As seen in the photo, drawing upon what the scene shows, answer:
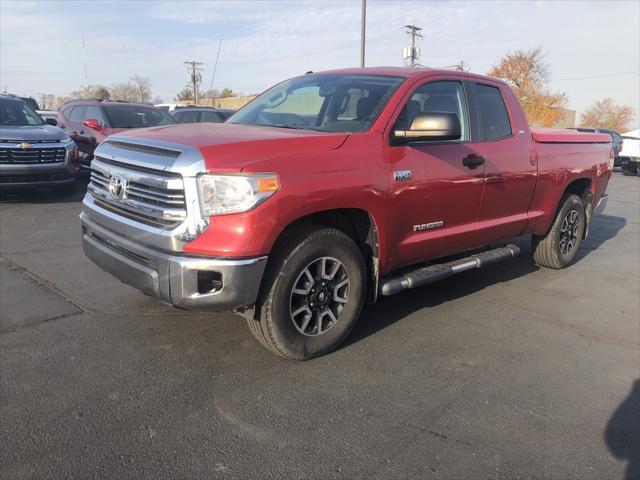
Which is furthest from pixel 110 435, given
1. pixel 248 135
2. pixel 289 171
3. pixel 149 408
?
pixel 248 135

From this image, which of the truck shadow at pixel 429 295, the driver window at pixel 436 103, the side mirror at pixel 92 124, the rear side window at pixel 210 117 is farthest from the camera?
the rear side window at pixel 210 117

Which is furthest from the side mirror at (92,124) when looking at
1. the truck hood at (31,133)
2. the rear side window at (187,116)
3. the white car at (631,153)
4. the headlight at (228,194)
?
the white car at (631,153)

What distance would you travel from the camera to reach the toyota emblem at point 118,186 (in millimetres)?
3402

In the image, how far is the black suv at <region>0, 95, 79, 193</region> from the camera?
8.24m

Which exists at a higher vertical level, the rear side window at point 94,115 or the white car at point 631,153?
the rear side window at point 94,115

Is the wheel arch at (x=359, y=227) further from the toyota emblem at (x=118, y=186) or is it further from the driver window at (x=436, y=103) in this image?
the toyota emblem at (x=118, y=186)

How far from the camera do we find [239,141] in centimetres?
321

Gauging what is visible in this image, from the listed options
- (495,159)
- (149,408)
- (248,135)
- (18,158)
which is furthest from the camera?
(18,158)

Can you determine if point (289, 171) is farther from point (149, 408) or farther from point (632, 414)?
point (632, 414)

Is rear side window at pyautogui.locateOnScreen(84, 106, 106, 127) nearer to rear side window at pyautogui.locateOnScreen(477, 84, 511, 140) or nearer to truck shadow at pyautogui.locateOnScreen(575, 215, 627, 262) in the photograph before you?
rear side window at pyautogui.locateOnScreen(477, 84, 511, 140)

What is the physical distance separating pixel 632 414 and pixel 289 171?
259 centimetres

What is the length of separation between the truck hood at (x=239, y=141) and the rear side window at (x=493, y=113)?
1.87 metres

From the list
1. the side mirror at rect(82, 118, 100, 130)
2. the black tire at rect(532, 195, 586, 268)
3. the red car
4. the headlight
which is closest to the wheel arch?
the headlight

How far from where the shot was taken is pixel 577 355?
13.2 feet
